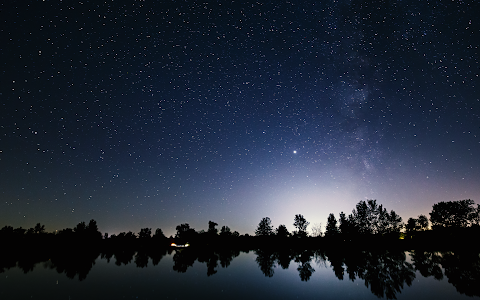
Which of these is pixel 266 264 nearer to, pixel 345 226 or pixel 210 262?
pixel 210 262

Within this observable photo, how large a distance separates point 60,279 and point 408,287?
24.2m

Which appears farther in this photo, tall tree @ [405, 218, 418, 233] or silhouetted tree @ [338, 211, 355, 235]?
tall tree @ [405, 218, 418, 233]

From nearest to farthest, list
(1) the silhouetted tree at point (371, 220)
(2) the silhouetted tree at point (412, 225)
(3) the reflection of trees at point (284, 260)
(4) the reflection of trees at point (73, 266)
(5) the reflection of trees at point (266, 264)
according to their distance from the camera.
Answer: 1. (4) the reflection of trees at point (73, 266)
2. (5) the reflection of trees at point (266, 264)
3. (3) the reflection of trees at point (284, 260)
4. (1) the silhouetted tree at point (371, 220)
5. (2) the silhouetted tree at point (412, 225)

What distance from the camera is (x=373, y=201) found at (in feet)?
258

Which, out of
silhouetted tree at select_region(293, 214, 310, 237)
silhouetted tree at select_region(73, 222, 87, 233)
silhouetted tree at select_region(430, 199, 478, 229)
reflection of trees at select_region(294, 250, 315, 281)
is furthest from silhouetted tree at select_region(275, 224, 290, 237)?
silhouetted tree at select_region(73, 222, 87, 233)

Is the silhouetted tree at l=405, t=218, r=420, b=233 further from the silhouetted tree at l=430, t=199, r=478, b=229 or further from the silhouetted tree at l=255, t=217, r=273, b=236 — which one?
the silhouetted tree at l=255, t=217, r=273, b=236

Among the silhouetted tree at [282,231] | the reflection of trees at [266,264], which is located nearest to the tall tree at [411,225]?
the silhouetted tree at [282,231]

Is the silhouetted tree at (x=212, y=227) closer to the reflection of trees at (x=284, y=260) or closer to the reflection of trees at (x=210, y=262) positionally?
the reflection of trees at (x=284, y=260)

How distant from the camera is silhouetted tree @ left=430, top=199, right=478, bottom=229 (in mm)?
76750

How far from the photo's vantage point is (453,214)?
259 feet

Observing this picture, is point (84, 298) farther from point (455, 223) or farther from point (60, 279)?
point (455, 223)

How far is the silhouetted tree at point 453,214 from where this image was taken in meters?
76.8

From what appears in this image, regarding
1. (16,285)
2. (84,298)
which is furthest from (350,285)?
(16,285)

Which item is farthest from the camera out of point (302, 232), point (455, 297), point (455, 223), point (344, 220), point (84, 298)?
point (302, 232)
